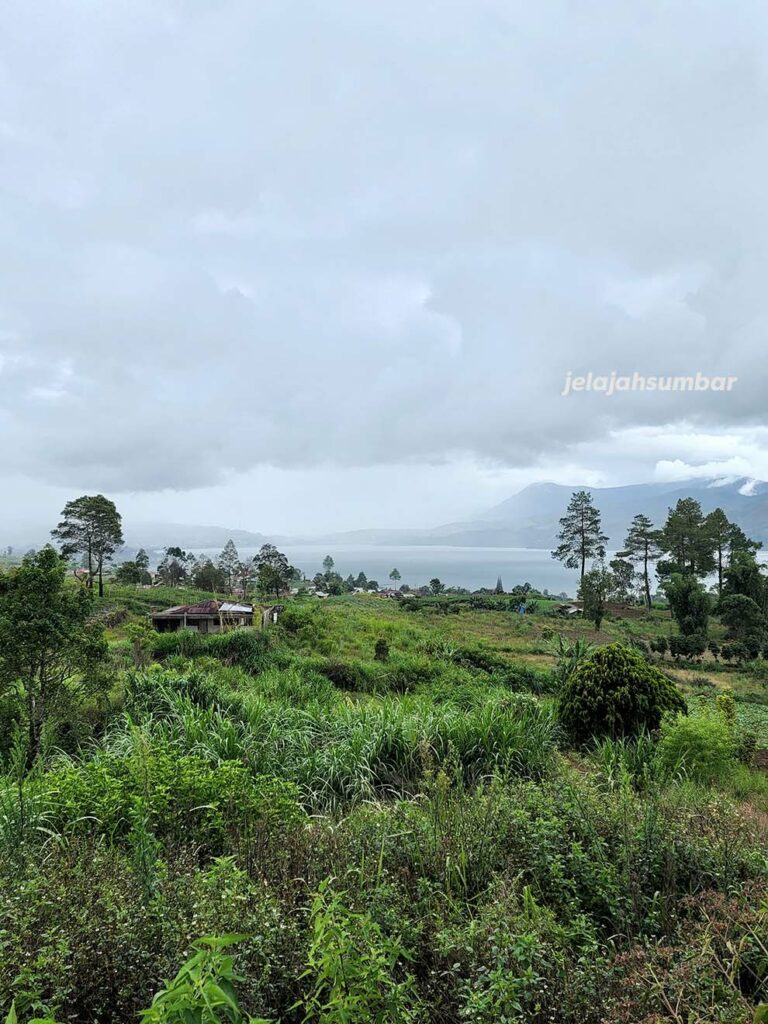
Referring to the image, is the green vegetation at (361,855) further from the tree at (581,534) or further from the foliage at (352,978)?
the tree at (581,534)

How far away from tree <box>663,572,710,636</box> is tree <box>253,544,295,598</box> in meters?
22.2

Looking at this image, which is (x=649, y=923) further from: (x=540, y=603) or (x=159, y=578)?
(x=159, y=578)

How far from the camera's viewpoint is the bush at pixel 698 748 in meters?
4.62

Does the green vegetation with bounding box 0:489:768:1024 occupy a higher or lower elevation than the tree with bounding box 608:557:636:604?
higher

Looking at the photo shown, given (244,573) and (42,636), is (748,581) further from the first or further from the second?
(244,573)

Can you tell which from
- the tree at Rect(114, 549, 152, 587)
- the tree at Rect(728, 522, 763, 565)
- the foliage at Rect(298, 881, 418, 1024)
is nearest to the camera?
the foliage at Rect(298, 881, 418, 1024)

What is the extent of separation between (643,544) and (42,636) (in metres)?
36.6

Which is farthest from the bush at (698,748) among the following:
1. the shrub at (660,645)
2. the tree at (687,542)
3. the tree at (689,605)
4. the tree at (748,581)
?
the tree at (687,542)

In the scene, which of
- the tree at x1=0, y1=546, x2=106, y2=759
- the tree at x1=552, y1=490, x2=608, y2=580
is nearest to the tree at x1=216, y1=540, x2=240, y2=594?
the tree at x1=552, y1=490, x2=608, y2=580

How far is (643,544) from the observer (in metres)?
35.4

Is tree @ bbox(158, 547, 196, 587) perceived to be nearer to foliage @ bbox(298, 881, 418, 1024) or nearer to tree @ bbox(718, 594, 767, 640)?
tree @ bbox(718, 594, 767, 640)

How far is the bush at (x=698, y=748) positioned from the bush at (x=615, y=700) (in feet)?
3.15

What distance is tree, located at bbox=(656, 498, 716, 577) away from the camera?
108ft

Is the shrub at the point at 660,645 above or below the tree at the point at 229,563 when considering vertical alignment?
below
